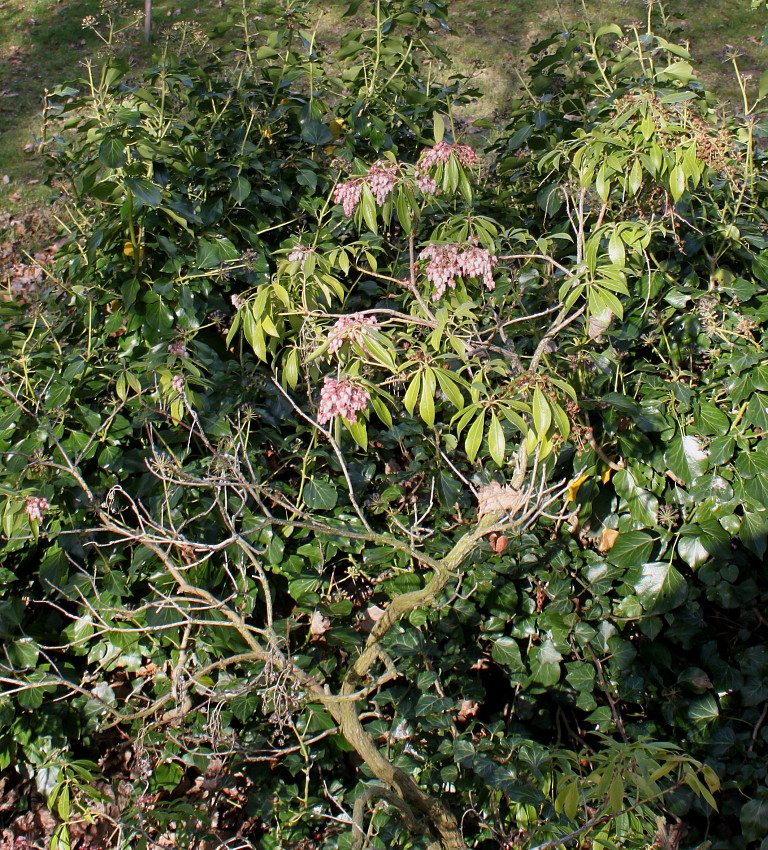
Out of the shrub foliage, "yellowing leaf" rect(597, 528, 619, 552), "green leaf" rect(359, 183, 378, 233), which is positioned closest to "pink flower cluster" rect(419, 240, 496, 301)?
the shrub foliage

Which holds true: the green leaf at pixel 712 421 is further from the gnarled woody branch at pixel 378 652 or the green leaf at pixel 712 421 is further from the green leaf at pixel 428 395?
the green leaf at pixel 428 395

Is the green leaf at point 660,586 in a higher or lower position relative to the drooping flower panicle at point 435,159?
lower

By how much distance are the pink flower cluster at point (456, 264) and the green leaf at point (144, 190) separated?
97cm

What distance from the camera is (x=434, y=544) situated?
2.53 meters

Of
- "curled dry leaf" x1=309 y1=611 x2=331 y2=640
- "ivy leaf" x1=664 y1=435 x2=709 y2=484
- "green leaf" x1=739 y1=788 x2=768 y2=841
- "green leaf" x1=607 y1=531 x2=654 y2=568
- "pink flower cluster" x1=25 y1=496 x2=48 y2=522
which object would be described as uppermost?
"pink flower cluster" x1=25 y1=496 x2=48 y2=522

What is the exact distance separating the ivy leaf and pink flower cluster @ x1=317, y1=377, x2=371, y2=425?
46.4 inches

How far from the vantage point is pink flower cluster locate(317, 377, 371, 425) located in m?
1.70

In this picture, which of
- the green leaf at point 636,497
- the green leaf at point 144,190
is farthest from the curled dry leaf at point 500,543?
the green leaf at point 144,190

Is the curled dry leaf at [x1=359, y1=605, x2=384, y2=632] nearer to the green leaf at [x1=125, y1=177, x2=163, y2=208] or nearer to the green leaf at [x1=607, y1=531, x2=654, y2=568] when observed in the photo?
the green leaf at [x1=607, y1=531, x2=654, y2=568]

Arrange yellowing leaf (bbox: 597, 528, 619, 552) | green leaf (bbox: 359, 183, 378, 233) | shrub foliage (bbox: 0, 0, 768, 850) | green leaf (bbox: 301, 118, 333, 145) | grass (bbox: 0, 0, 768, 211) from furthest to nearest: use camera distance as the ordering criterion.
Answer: grass (bbox: 0, 0, 768, 211), green leaf (bbox: 301, 118, 333, 145), yellowing leaf (bbox: 597, 528, 619, 552), shrub foliage (bbox: 0, 0, 768, 850), green leaf (bbox: 359, 183, 378, 233)

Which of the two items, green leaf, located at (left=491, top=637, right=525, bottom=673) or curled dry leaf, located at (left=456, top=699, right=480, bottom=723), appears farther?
curled dry leaf, located at (left=456, top=699, right=480, bottom=723)

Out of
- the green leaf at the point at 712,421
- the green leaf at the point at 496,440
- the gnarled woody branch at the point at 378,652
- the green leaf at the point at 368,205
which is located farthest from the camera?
the green leaf at the point at 712,421

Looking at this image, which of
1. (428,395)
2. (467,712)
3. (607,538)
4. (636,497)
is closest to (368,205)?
(428,395)

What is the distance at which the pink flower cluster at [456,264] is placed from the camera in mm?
2002
